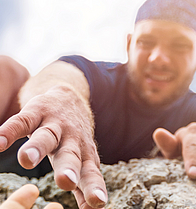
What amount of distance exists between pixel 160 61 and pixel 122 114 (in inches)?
8.8

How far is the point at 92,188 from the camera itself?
0.87 ft

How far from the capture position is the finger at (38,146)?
235mm

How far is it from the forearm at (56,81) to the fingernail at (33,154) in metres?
0.22

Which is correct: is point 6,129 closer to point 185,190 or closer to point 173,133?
point 185,190

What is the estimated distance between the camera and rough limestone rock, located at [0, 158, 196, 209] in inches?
15.7

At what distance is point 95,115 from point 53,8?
40 centimetres

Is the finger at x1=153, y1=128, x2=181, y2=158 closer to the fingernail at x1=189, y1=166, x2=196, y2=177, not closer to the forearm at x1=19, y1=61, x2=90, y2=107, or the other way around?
the fingernail at x1=189, y1=166, x2=196, y2=177

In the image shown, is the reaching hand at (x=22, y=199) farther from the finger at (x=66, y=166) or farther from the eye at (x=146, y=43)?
the eye at (x=146, y=43)

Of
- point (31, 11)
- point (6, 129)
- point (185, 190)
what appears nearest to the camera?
point (6, 129)

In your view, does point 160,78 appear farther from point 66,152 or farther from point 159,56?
point 66,152

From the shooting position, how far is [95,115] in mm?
609

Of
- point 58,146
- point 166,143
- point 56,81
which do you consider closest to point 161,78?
point 166,143

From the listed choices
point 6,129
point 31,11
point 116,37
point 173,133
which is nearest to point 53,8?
point 31,11

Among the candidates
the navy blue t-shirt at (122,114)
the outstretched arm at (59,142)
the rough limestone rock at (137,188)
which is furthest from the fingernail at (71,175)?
the navy blue t-shirt at (122,114)
